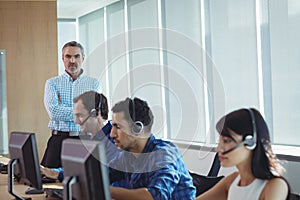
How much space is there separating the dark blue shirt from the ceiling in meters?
5.66

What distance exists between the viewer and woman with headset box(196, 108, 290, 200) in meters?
2.11

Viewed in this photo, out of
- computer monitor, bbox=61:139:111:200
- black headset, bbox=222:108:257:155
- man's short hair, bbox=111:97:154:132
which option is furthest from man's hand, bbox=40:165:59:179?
black headset, bbox=222:108:257:155

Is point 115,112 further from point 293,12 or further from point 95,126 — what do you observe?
point 293,12

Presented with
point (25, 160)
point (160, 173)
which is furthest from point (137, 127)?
point (25, 160)

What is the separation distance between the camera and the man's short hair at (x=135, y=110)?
3.04m

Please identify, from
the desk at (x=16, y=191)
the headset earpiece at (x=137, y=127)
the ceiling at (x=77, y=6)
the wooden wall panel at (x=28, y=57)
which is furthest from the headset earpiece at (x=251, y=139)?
the ceiling at (x=77, y=6)

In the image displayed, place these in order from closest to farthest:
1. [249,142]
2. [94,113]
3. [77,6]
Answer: [249,142] < [94,113] < [77,6]

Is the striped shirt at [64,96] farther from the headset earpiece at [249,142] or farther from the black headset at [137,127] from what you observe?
the headset earpiece at [249,142]

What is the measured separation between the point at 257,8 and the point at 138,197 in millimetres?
2941

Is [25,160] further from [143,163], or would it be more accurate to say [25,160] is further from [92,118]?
[92,118]

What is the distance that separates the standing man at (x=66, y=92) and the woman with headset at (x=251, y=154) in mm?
2727

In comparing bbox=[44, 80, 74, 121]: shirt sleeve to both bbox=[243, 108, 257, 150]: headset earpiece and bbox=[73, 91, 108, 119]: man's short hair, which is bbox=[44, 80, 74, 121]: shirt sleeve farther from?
bbox=[243, 108, 257, 150]: headset earpiece

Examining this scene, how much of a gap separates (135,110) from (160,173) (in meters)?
0.49

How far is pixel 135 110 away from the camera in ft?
10.1
